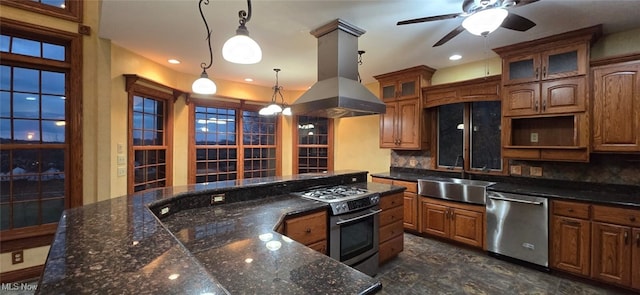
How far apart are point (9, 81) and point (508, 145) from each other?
5587 millimetres

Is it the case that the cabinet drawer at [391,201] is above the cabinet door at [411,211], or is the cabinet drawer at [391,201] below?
above

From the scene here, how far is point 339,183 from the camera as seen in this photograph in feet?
11.3

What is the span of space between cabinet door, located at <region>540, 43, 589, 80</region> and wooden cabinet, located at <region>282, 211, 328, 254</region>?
2.98 m

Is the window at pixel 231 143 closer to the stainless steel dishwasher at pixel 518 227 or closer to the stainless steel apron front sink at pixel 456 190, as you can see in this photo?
the stainless steel apron front sink at pixel 456 190

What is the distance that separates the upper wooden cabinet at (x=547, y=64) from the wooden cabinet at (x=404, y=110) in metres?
1.16

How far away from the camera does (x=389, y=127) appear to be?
4.59m

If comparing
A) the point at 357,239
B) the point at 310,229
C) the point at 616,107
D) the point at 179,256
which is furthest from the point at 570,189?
the point at 179,256

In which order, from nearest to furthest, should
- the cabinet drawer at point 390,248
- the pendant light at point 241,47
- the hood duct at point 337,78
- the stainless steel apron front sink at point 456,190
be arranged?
the pendant light at point 241,47
the hood duct at point 337,78
the cabinet drawer at point 390,248
the stainless steel apron front sink at point 456,190

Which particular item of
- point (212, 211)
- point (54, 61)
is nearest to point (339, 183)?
point (212, 211)

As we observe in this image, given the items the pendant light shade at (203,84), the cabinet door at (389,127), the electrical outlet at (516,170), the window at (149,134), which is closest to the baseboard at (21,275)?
the window at (149,134)

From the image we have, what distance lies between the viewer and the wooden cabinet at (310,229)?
2080mm

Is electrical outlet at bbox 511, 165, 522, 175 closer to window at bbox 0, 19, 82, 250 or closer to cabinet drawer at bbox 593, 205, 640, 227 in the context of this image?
cabinet drawer at bbox 593, 205, 640, 227

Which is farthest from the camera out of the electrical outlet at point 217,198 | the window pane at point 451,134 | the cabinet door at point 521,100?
the window pane at point 451,134

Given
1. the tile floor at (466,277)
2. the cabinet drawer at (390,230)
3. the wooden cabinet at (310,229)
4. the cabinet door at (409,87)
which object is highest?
the cabinet door at (409,87)
